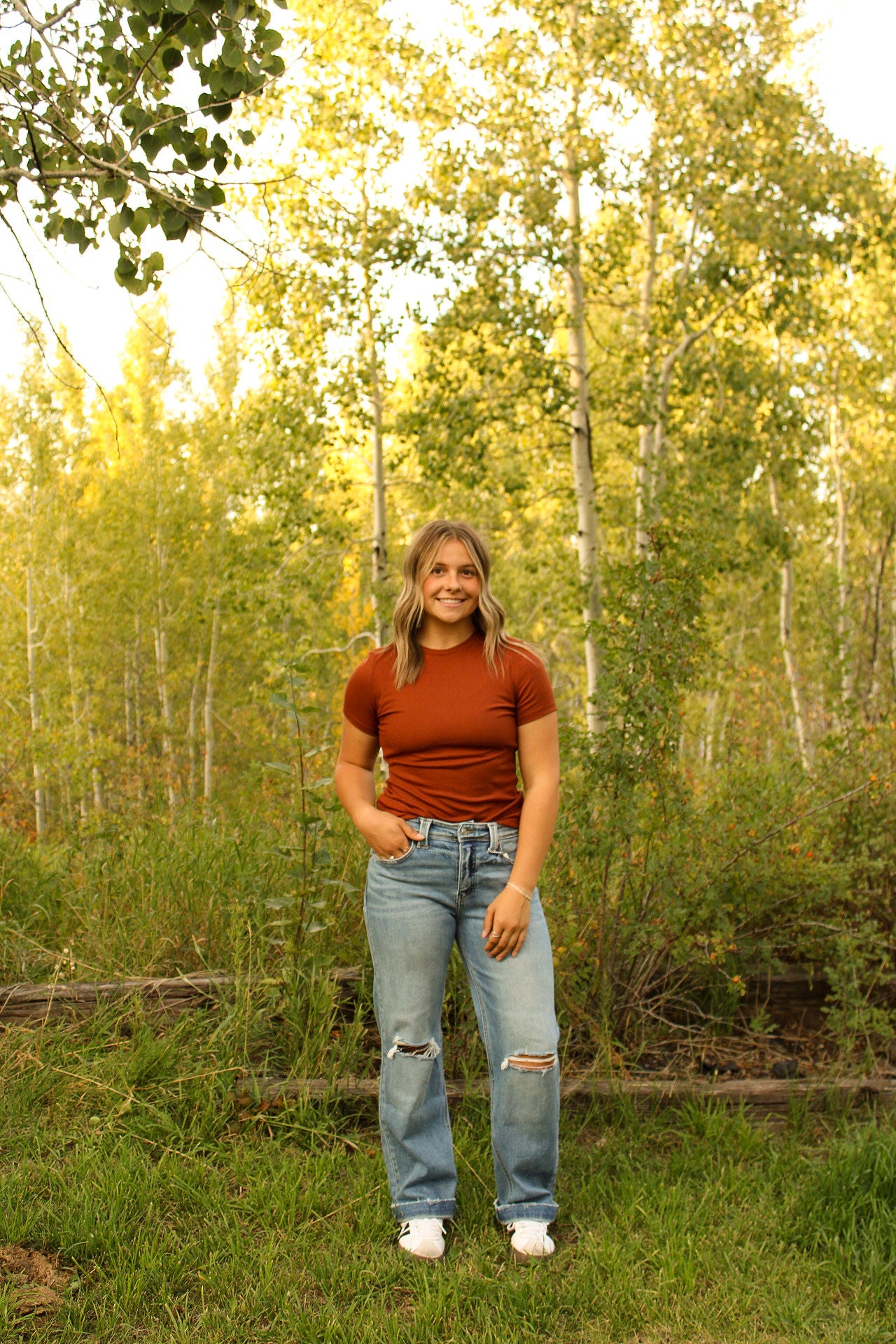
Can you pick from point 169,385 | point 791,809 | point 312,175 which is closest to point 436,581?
point 791,809

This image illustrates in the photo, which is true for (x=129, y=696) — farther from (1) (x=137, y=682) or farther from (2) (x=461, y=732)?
(2) (x=461, y=732)

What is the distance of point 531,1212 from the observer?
3.21 m

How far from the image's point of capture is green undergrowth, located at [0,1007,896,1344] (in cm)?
285

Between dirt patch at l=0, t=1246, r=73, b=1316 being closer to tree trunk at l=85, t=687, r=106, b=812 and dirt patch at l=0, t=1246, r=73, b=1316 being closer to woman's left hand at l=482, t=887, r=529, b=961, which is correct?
woman's left hand at l=482, t=887, r=529, b=961

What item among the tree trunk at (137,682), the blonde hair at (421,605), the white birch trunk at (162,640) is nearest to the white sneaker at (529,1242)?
the blonde hair at (421,605)

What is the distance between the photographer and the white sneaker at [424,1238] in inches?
122

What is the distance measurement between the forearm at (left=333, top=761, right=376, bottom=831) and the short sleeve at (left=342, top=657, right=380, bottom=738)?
13 cm

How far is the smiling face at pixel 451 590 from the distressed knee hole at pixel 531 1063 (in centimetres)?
125

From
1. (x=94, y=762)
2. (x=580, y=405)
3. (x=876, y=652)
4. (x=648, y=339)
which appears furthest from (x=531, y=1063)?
(x=94, y=762)

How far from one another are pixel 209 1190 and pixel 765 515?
1078cm

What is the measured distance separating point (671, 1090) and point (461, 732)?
1.91 meters

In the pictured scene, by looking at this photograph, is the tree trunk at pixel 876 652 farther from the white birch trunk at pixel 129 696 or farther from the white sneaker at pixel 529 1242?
the white birch trunk at pixel 129 696

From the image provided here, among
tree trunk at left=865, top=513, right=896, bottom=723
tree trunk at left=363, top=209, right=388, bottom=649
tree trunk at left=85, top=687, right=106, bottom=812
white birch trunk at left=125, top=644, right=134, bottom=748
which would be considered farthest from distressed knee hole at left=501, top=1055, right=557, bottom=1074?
white birch trunk at left=125, top=644, right=134, bottom=748

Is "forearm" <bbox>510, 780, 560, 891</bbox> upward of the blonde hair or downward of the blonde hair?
downward
